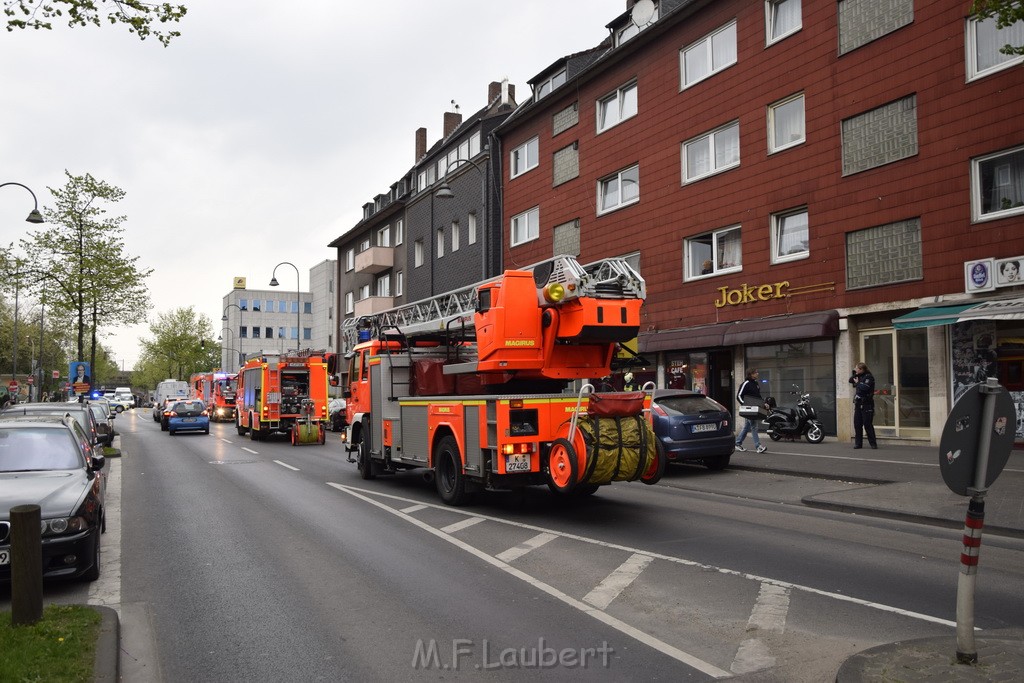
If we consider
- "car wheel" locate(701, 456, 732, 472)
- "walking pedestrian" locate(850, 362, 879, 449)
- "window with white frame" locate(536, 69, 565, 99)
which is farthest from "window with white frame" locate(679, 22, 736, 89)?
"car wheel" locate(701, 456, 732, 472)

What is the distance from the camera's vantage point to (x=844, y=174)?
60.4 ft

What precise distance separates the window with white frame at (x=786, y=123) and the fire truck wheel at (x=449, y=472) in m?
13.4

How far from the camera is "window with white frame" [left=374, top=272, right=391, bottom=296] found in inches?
1809

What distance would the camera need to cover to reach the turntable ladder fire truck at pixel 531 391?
9.27m

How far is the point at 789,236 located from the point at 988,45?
Answer: 593 cm

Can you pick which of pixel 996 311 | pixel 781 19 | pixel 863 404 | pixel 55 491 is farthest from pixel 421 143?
pixel 55 491

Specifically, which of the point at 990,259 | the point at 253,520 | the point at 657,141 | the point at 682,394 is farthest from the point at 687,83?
the point at 253,520

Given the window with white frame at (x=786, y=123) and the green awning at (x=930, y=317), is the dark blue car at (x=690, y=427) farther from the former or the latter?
the window with white frame at (x=786, y=123)

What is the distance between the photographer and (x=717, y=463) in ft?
49.1

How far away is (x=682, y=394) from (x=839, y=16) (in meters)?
10.7

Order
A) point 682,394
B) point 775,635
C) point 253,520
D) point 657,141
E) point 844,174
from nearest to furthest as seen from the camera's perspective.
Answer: point 775,635 → point 253,520 → point 682,394 → point 844,174 → point 657,141

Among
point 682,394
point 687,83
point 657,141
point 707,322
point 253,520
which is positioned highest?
point 687,83

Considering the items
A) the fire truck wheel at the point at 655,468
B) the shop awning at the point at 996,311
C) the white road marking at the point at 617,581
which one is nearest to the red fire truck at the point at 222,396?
the shop awning at the point at 996,311

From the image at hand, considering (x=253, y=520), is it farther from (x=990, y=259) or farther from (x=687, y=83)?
(x=687, y=83)
